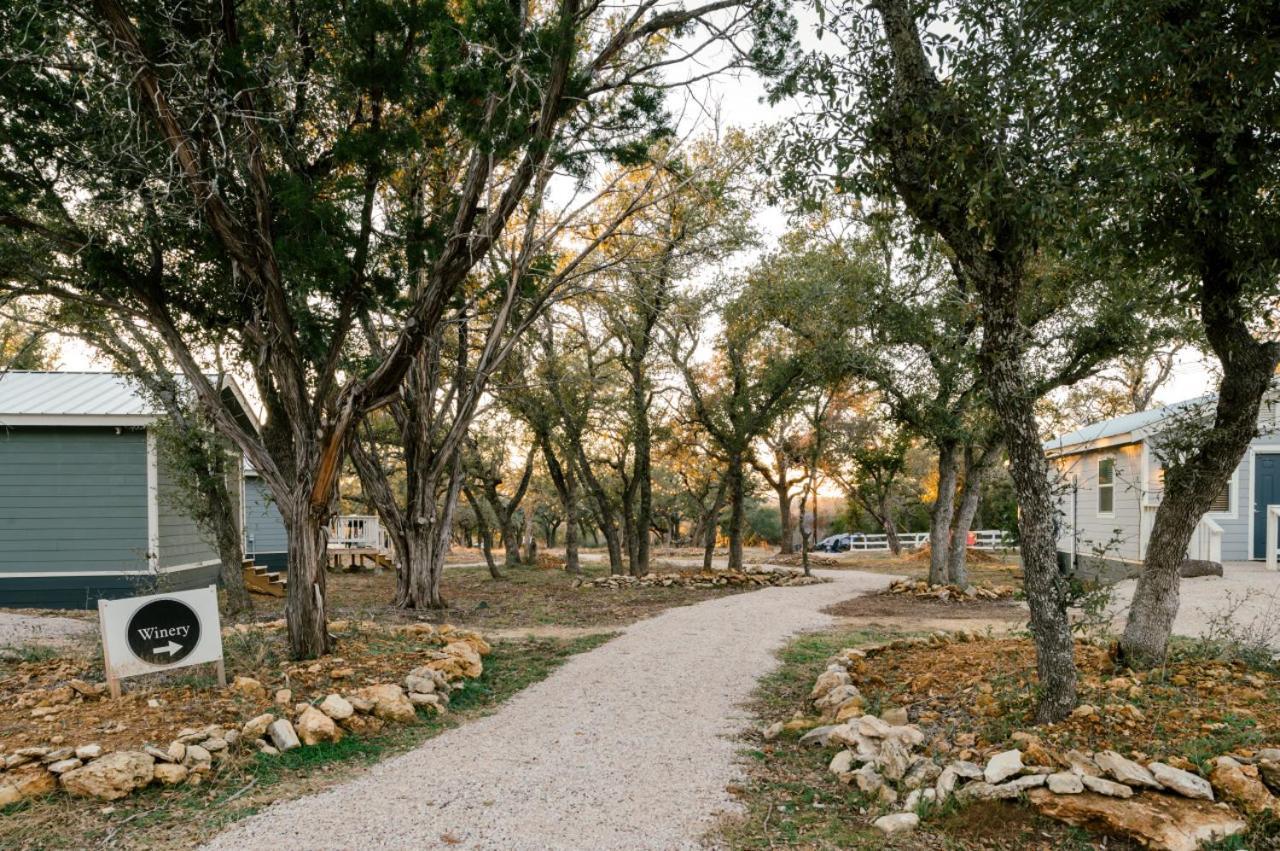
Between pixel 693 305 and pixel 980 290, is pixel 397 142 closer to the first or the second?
pixel 980 290

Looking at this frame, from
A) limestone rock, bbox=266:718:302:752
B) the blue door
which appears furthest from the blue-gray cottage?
the blue door

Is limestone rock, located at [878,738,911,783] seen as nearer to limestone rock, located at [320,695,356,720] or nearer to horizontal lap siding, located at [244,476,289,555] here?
limestone rock, located at [320,695,356,720]

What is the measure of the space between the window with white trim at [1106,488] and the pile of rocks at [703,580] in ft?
22.1

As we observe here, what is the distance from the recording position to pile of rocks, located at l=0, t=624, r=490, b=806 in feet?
13.1

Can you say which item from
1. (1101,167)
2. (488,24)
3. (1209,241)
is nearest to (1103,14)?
(1101,167)

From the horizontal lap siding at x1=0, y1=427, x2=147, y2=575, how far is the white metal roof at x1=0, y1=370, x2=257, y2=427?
351mm

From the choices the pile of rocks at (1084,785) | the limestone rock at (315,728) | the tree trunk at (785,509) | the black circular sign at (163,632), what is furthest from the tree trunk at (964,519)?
the black circular sign at (163,632)

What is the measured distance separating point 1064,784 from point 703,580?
1309 cm

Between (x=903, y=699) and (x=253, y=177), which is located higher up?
(x=253, y=177)

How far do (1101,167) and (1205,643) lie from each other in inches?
166

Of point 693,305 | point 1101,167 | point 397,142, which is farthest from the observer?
point 693,305

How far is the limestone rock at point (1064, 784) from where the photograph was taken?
3.46m

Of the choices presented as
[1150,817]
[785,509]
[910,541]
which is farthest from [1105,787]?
[910,541]

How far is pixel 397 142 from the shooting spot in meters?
6.36
